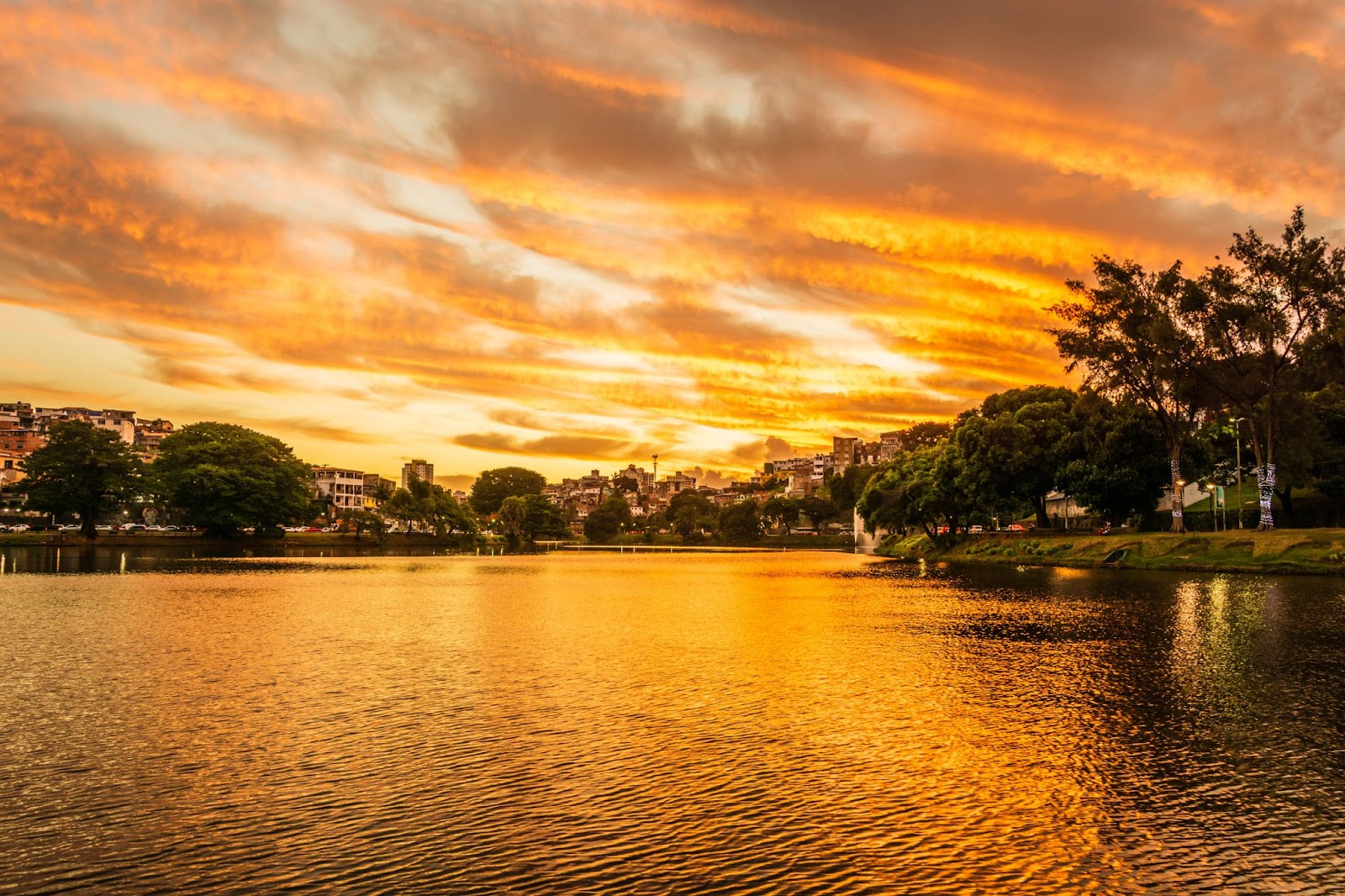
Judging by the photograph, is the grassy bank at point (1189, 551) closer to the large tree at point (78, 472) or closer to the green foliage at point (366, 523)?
the green foliage at point (366, 523)

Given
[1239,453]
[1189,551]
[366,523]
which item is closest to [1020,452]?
[1239,453]

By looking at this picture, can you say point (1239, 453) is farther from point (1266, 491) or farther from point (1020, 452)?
point (1020, 452)

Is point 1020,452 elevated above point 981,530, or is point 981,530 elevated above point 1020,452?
point 1020,452

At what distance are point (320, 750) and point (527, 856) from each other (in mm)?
6222

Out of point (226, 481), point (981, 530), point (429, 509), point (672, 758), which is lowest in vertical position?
point (672, 758)

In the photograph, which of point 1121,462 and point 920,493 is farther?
point 920,493

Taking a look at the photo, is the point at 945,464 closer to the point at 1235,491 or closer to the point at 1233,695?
the point at 1235,491

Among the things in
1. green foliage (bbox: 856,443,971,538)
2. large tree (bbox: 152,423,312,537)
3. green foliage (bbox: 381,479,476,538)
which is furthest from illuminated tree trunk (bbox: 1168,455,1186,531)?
green foliage (bbox: 381,479,476,538)

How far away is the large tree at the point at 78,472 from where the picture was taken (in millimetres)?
120688

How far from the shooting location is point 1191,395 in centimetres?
7156

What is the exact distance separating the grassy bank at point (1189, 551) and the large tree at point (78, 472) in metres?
111

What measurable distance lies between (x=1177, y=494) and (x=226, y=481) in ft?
391

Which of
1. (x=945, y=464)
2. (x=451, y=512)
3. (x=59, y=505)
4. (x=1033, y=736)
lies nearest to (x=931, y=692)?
(x=1033, y=736)

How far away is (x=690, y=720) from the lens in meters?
17.0
